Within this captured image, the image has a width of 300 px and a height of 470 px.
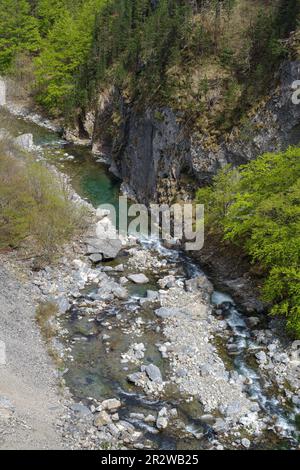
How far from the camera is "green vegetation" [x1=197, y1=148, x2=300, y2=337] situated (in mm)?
18219

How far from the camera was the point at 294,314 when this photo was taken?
58.1 ft

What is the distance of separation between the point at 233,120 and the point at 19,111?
33.7m

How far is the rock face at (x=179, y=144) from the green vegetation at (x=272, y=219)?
101 inches

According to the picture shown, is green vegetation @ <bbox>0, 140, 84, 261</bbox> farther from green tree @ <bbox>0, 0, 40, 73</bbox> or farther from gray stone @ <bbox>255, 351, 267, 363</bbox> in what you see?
green tree @ <bbox>0, 0, 40, 73</bbox>

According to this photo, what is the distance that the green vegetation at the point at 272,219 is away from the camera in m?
18.2

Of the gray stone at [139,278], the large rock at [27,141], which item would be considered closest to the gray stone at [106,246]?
the gray stone at [139,278]

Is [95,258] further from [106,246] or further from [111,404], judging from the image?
[111,404]

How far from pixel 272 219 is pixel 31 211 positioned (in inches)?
482

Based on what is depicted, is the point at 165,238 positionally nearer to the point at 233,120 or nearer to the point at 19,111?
the point at 233,120

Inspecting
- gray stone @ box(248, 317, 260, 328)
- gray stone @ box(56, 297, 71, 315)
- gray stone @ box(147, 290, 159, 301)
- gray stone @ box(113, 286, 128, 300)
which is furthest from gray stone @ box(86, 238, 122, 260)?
gray stone @ box(248, 317, 260, 328)

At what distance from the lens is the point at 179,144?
30391 millimetres

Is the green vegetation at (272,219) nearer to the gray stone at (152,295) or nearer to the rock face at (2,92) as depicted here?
the gray stone at (152,295)

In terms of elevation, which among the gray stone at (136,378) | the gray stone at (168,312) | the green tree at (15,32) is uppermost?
the green tree at (15,32)

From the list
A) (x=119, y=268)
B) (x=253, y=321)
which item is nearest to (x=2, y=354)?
(x=119, y=268)
